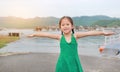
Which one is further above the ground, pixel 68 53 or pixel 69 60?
pixel 68 53

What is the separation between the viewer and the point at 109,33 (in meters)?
4.90

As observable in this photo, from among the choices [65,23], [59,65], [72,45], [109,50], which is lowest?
[109,50]

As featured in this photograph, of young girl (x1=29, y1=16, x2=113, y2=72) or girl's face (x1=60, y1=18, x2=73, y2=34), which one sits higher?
girl's face (x1=60, y1=18, x2=73, y2=34)

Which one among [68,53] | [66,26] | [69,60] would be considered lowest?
[69,60]

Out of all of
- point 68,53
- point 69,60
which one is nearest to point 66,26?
point 68,53

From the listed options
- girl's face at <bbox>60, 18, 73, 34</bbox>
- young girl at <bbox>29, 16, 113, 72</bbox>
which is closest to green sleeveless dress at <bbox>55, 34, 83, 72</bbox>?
young girl at <bbox>29, 16, 113, 72</bbox>

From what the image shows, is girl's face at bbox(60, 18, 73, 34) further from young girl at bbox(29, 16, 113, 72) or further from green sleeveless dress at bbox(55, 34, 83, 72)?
green sleeveless dress at bbox(55, 34, 83, 72)

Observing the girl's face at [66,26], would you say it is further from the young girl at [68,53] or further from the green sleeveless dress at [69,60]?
the green sleeveless dress at [69,60]

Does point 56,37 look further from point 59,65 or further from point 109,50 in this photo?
point 109,50

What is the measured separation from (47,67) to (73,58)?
6.00m

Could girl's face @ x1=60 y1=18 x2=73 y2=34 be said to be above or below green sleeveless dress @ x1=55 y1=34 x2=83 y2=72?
above

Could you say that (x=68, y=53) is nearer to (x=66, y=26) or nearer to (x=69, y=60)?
(x=69, y=60)

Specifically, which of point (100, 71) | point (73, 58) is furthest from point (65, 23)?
point (100, 71)

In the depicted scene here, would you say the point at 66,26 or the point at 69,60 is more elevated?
the point at 66,26
